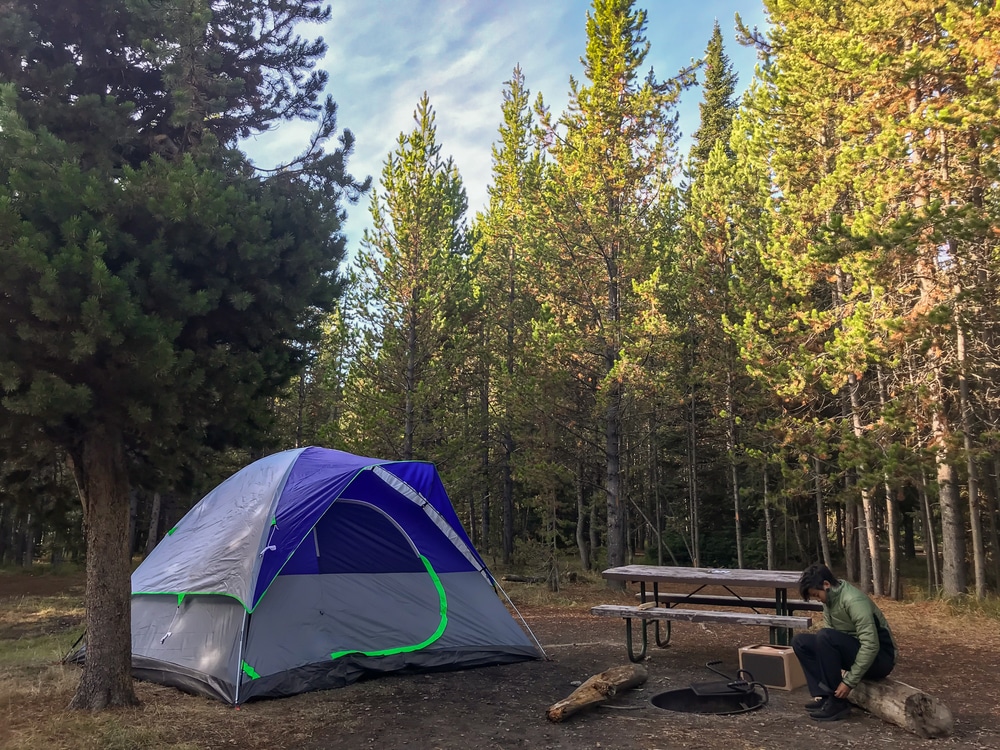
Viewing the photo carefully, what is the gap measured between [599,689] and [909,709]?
2226 millimetres

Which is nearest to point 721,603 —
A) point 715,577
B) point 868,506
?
point 715,577

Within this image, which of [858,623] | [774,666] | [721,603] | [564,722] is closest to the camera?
[858,623]

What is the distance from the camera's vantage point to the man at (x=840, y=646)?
5.00 m

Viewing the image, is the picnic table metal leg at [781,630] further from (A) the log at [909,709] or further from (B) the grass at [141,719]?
(B) the grass at [141,719]

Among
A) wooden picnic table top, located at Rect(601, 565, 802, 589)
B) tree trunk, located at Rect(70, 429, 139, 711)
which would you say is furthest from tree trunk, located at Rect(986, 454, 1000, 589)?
tree trunk, located at Rect(70, 429, 139, 711)

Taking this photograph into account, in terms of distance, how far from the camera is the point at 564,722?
17.3 feet

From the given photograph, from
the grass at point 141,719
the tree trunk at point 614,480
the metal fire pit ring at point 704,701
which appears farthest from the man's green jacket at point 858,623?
the tree trunk at point 614,480

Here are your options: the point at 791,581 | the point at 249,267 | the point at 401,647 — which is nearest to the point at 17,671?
the point at 401,647

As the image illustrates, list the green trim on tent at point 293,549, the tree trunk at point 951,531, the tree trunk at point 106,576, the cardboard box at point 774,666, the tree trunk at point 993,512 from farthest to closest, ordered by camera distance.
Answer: the tree trunk at point 993,512
the tree trunk at point 951,531
the green trim on tent at point 293,549
the cardboard box at point 774,666
the tree trunk at point 106,576

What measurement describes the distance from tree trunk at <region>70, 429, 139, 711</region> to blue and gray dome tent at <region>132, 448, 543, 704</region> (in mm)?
851

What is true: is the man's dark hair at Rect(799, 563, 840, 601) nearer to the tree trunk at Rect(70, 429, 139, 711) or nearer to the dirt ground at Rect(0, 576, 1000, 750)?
the dirt ground at Rect(0, 576, 1000, 750)

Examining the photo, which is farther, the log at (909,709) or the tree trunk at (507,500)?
Result: the tree trunk at (507,500)

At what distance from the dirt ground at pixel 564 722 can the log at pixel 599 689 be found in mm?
77

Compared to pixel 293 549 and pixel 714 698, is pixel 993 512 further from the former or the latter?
pixel 293 549
